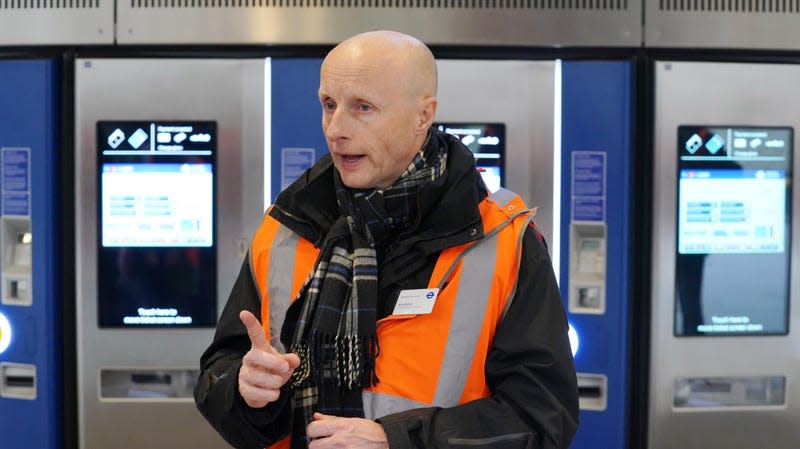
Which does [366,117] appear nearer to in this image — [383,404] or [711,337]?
[383,404]

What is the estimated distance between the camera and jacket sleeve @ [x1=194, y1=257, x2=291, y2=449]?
1.54 meters

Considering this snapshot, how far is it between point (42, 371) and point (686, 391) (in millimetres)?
2049

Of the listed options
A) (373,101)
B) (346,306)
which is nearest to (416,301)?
(346,306)

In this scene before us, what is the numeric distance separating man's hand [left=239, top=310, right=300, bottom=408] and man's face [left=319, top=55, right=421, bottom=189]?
30cm

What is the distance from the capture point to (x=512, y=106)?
296cm

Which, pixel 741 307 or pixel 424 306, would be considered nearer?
pixel 424 306

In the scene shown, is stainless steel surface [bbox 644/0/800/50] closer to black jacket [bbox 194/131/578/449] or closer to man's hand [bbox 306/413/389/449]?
black jacket [bbox 194/131/578/449]

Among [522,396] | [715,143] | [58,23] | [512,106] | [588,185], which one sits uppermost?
[58,23]

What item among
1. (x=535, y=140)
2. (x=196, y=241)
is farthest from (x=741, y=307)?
(x=196, y=241)

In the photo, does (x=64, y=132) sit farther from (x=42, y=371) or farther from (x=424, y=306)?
(x=424, y=306)

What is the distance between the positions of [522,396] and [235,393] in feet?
1.51

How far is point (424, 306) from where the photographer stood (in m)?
1.55

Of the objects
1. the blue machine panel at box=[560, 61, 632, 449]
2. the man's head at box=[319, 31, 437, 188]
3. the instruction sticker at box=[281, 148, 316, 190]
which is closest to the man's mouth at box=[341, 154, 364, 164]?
the man's head at box=[319, 31, 437, 188]

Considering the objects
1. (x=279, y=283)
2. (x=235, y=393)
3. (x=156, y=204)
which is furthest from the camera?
(x=156, y=204)
